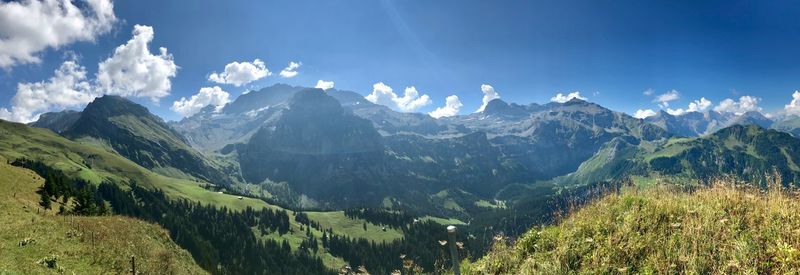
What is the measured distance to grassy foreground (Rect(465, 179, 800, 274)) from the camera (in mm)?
9516

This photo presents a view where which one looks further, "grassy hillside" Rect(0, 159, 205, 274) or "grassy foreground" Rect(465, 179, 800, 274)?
"grassy hillside" Rect(0, 159, 205, 274)

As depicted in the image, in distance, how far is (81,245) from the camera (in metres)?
33.1

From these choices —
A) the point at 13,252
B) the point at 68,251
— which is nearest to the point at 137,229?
the point at 68,251

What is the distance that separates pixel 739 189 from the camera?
1386cm

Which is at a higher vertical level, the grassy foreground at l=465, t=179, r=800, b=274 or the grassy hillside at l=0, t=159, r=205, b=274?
the grassy foreground at l=465, t=179, r=800, b=274

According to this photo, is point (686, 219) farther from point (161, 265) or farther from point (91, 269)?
point (161, 265)

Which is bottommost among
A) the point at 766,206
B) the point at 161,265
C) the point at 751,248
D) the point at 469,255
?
the point at 161,265

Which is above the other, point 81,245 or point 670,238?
point 670,238

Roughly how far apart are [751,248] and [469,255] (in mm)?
9546

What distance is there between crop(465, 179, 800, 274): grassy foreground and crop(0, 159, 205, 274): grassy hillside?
2886 centimetres

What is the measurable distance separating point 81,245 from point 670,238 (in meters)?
39.3

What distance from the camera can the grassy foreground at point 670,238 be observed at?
9516 mm

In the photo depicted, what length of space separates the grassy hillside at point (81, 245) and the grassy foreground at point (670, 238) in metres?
28.9

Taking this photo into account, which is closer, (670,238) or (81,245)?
(670,238)
